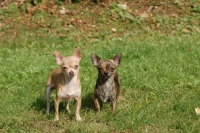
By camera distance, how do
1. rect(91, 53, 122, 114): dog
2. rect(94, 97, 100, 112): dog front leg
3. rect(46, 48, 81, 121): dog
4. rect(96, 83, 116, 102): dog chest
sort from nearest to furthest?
rect(46, 48, 81, 121): dog, rect(91, 53, 122, 114): dog, rect(96, 83, 116, 102): dog chest, rect(94, 97, 100, 112): dog front leg

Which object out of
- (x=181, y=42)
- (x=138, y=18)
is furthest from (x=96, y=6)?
(x=181, y=42)

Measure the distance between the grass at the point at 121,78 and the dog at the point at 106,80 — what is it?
0.26 metres

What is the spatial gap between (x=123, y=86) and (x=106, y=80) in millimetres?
1405

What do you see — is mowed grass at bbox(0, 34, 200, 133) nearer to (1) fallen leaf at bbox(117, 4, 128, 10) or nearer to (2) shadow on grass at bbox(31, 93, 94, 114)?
(2) shadow on grass at bbox(31, 93, 94, 114)

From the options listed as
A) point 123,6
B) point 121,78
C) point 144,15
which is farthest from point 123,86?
point 123,6

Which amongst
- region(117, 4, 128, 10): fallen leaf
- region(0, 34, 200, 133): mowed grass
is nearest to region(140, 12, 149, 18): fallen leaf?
region(117, 4, 128, 10): fallen leaf

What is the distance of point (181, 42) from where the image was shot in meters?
10.2

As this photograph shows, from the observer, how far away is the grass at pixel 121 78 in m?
6.00

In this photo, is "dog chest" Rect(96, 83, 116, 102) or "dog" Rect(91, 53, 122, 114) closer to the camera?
"dog" Rect(91, 53, 122, 114)

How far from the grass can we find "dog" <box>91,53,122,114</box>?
26cm

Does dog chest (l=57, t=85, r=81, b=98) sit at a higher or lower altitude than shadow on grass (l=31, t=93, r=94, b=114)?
higher

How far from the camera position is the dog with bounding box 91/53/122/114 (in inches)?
235

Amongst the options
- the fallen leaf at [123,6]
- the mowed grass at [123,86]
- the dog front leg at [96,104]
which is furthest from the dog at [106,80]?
the fallen leaf at [123,6]

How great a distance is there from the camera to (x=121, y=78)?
7.84 meters
